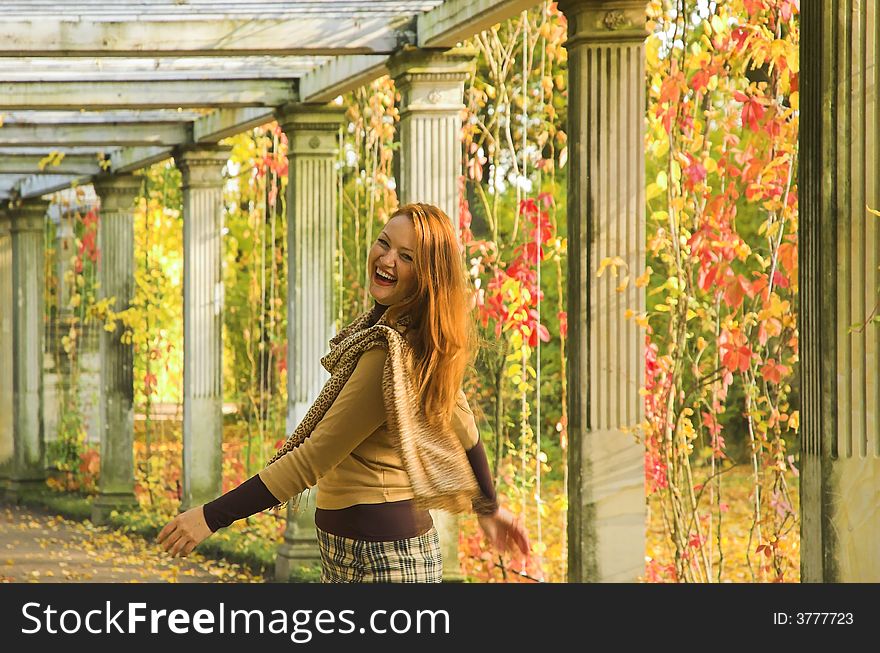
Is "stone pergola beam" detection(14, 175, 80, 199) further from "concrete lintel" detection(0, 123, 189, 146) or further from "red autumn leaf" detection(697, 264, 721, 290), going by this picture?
"red autumn leaf" detection(697, 264, 721, 290)

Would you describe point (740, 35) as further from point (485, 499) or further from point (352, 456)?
point (352, 456)

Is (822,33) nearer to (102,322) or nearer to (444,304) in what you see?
(444,304)

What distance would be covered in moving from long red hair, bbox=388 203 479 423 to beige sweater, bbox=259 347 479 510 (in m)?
0.11

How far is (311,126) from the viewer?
10078mm

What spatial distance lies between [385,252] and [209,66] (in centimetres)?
651

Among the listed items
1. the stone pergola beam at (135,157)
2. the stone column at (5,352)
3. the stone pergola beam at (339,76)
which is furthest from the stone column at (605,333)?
the stone column at (5,352)

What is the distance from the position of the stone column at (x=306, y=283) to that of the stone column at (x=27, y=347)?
7887 mm

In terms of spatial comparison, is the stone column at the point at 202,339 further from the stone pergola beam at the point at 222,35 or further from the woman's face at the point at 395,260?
the woman's face at the point at 395,260

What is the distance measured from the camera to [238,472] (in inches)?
593

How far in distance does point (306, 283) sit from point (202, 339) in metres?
2.76

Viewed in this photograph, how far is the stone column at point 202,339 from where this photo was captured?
41.7ft

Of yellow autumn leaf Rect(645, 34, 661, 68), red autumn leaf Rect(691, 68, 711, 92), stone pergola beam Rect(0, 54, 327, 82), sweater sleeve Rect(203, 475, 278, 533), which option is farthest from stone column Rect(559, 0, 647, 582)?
stone pergola beam Rect(0, 54, 327, 82)
